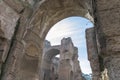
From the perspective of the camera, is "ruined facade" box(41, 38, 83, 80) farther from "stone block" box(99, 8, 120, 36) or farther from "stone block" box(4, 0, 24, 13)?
"stone block" box(99, 8, 120, 36)

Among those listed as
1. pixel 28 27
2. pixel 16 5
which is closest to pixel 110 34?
pixel 16 5

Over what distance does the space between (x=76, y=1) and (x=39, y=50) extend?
3.05 m

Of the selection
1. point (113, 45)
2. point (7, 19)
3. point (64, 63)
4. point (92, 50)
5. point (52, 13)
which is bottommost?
point (113, 45)

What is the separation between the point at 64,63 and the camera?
59.3ft

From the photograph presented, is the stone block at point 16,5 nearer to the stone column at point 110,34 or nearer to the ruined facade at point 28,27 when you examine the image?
the ruined facade at point 28,27

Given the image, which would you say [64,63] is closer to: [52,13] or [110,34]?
[52,13]

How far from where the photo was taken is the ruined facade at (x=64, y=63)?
17.6m

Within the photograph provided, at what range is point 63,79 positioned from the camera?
17.1m

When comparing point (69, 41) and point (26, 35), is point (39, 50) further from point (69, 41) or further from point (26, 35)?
point (69, 41)

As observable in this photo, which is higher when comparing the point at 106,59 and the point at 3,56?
the point at 3,56

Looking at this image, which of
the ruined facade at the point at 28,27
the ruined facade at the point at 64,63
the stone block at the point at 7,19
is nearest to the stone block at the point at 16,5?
the ruined facade at the point at 28,27

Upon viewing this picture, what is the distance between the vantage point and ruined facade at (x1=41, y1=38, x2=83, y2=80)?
17.6m

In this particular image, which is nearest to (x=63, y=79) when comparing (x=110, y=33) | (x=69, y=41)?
(x=69, y=41)

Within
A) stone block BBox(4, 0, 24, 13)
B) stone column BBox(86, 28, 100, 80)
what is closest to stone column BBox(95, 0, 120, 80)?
stone column BBox(86, 28, 100, 80)
